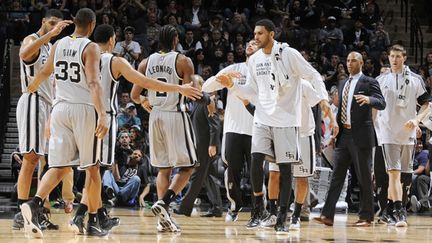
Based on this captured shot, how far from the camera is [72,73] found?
317 inches

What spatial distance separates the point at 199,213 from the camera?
42.0 ft

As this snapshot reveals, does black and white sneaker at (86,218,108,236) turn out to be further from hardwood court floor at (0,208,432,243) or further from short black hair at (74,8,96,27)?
short black hair at (74,8,96,27)

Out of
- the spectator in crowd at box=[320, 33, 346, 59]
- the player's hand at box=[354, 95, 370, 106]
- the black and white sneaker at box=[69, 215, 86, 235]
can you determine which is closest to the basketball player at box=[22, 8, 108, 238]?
the black and white sneaker at box=[69, 215, 86, 235]

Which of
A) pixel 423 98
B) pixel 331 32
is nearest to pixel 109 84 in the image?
pixel 423 98

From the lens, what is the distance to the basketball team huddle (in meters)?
8.02

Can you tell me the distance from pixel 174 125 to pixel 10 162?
8.63 m

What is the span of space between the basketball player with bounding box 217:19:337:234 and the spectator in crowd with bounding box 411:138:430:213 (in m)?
5.86

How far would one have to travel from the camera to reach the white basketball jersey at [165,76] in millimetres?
8820

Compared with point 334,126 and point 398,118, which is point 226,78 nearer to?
point 334,126

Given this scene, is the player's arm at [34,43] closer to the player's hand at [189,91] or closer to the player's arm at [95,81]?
the player's arm at [95,81]

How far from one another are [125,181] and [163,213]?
586 centimetres

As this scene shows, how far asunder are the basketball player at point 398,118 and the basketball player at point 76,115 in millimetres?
4389

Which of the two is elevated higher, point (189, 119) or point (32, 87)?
point (32, 87)

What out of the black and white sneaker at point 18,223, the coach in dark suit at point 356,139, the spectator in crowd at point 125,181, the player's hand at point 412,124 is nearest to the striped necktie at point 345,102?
the coach in dark suit at point 356,139
